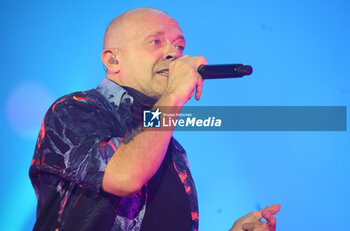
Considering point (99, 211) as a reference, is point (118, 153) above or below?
above

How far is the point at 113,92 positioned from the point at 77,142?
0.95 ft

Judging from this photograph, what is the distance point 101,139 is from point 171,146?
1.62 feet

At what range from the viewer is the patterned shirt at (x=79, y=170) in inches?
30.5

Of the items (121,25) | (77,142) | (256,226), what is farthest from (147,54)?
(256,226)

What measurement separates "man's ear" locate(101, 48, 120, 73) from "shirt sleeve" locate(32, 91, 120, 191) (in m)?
0.29

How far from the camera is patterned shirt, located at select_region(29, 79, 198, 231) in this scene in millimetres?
773

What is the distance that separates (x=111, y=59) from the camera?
3.93ft

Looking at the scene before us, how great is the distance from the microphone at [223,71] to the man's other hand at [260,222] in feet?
1.46

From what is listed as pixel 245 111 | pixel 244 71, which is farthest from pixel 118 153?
pixel 245 111

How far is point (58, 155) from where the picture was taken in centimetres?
80

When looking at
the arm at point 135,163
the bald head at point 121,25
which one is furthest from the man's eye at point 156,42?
the arm at point 135,163

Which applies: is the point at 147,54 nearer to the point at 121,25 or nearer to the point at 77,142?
the point at 121,25

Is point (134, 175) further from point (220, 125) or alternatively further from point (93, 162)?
point (220, 125)

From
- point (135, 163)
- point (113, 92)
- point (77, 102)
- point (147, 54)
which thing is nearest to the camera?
point (135, 163)
